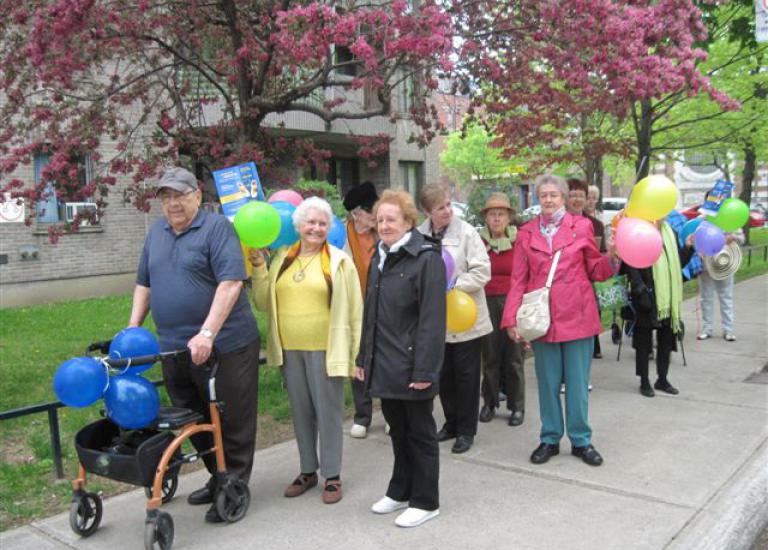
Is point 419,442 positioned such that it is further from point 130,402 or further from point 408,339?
point 130,402

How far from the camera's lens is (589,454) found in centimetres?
490

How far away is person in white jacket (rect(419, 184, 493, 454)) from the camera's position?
17.0 feet

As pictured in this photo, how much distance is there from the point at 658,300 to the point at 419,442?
10.6ft

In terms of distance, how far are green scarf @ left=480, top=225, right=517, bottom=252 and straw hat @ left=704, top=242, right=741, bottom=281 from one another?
4.11 m

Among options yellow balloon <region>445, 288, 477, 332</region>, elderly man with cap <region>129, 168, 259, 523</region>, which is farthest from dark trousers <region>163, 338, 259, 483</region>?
yellow balloon <region>445, 288, 477, 332</region>

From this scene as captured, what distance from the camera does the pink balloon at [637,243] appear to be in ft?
15.0

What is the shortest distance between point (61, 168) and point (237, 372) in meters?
3.37

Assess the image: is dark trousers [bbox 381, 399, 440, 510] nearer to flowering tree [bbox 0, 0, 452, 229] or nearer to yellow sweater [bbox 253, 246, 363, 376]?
yellow sweater [bbox 253, 246, 363, 376]

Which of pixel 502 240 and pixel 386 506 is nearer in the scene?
pixel 386 506

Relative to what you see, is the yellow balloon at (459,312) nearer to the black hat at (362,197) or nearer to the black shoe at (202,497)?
the black hat at (362,197)

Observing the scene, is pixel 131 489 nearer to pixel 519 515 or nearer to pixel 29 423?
pixel 29 423

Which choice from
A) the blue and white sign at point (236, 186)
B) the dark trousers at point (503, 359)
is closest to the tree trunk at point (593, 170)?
the dark trousers at point (503, 359)

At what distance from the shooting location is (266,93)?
7.64 metres

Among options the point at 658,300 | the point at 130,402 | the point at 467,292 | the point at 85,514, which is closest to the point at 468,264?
the point at 467,292
